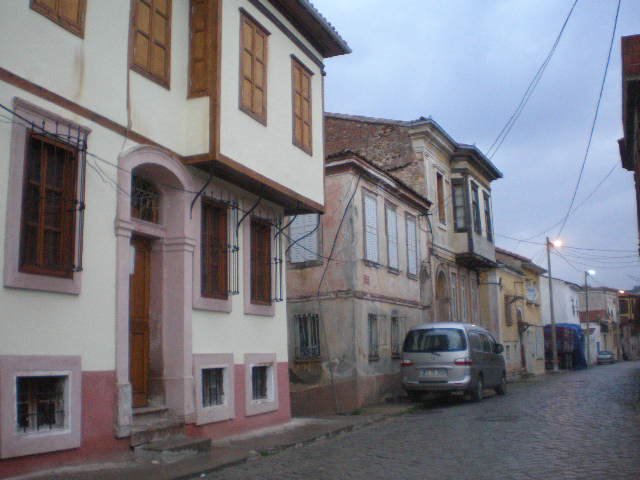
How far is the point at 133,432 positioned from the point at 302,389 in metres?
9.78

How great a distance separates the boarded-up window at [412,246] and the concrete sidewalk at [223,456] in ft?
27.9

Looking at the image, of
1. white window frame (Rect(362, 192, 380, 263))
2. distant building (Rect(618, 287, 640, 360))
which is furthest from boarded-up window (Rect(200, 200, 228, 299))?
distant building (Rect(618, 287, 640, 360))

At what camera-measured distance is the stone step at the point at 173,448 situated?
A: 30.7 ft

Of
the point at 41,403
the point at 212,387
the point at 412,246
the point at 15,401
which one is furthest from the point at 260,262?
the point at 412,246

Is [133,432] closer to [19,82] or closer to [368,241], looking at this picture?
[19,82]

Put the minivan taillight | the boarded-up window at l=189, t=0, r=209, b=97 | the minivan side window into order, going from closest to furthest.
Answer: the boarded-up window at l=189, t=0, r=209, b=97
the minivan taillight
the minivan side window

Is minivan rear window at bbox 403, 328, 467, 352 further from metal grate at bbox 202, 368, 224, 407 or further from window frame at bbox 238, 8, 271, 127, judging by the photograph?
window frame at bbox 238, 8, 271, 127

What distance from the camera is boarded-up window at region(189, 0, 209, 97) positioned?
1113 cm

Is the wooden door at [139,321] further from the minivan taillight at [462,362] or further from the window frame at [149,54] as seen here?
the minivan taillight at [462,362]

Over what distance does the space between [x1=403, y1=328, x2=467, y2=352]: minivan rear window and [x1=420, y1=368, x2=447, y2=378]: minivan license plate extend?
482 mm

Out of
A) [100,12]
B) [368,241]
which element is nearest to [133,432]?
[100,12]

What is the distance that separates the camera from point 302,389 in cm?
1884

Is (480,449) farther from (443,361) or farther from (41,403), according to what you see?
(443,361)

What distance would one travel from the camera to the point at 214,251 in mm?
12086
